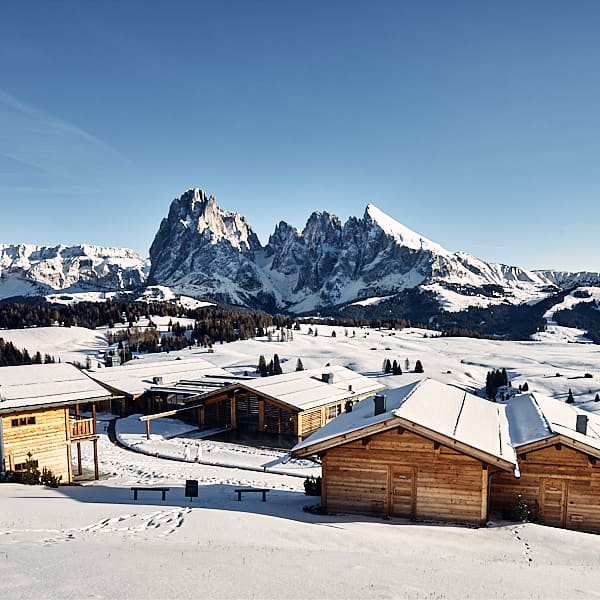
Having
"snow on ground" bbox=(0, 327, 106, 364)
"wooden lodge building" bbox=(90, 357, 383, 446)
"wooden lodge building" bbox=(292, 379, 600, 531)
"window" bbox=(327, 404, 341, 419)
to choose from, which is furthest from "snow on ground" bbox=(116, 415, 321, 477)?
"snow on ground" bbox=(0, 327, 106, 364)

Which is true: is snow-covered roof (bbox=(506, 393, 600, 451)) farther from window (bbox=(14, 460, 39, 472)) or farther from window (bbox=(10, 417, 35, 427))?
window (bbox=(10, 417, 35, 427))

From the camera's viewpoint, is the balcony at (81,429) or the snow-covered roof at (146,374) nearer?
the balcony at (81,429)

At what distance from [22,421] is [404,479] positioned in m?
16.2

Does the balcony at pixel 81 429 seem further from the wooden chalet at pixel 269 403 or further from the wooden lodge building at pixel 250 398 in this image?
the wooden chalet at pixel 269 403

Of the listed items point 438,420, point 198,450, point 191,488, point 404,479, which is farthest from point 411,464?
point 198,450

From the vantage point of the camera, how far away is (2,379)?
23.6 m

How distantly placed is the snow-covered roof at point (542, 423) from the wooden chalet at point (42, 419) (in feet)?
57.2

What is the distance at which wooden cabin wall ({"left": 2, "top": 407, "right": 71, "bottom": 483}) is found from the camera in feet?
69.9

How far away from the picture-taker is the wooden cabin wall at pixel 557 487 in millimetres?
16312

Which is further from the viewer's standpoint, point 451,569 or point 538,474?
point 538,474

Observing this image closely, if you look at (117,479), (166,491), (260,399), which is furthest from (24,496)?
(260,399)

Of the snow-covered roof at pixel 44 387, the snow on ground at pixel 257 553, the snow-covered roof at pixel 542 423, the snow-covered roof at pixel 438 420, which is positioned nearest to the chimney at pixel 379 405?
the snow-covered roof at pixel 438 420

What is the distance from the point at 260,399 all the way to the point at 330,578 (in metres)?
26.0

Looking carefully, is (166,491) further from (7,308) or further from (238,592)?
(7,308)
